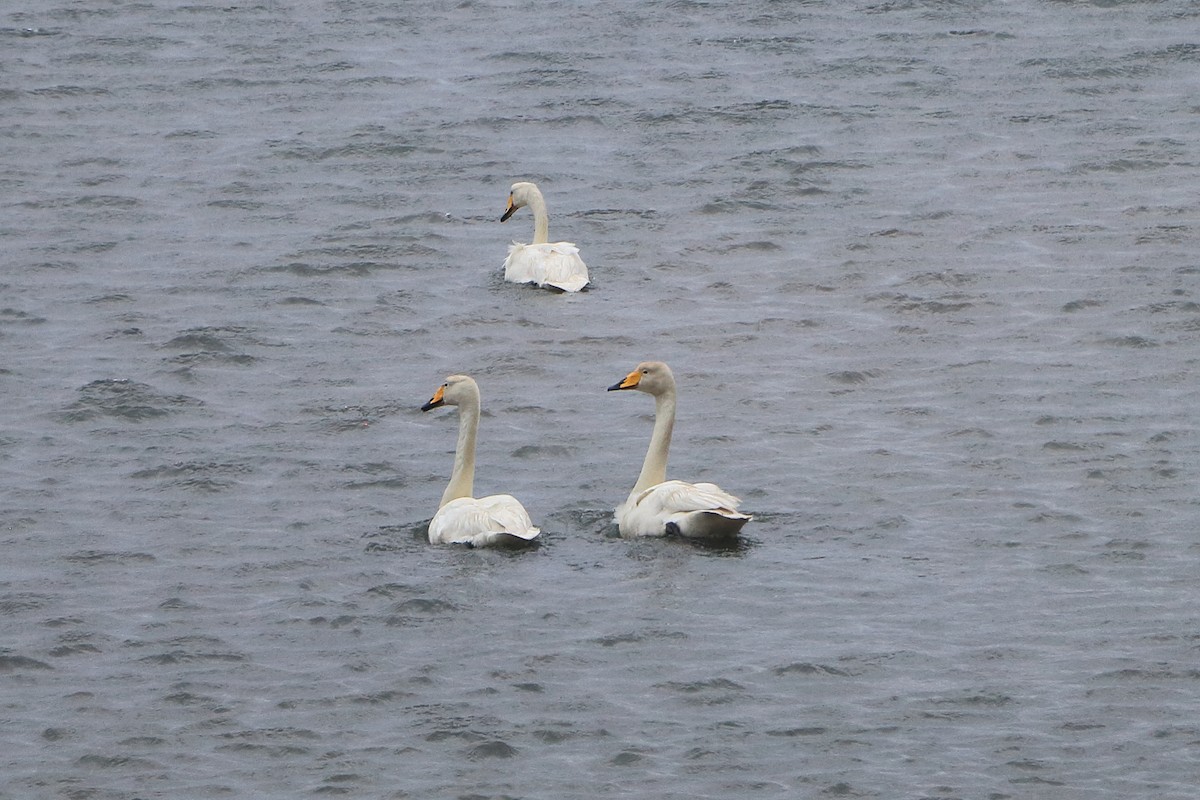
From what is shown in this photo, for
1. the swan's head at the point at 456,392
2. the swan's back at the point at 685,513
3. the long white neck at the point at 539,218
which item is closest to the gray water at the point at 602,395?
the swan's back at the point at 685,513

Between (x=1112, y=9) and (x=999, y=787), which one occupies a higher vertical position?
(x=1112, y=9)

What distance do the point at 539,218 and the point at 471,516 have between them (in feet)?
24.7

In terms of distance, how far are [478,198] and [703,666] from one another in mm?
11803

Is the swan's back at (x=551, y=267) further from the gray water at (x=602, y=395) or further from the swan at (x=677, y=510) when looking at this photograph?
the swan at (x=677, y=510)

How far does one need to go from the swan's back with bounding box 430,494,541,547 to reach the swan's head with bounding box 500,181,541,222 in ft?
24.6

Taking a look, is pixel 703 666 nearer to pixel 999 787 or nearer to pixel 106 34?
pixel 999 787

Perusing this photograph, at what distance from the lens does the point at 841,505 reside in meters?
15.0

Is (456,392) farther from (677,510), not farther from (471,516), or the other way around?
(677,510)

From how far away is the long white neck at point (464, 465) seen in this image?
1493 cm

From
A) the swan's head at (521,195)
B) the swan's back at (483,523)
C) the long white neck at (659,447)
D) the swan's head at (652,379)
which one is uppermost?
the swan's head at (521,195)

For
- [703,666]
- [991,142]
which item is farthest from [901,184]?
[703,666]

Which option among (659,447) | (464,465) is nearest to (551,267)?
(659,447)

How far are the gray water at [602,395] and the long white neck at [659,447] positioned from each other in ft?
1.30

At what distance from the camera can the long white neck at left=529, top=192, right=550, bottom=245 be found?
70.0ft
